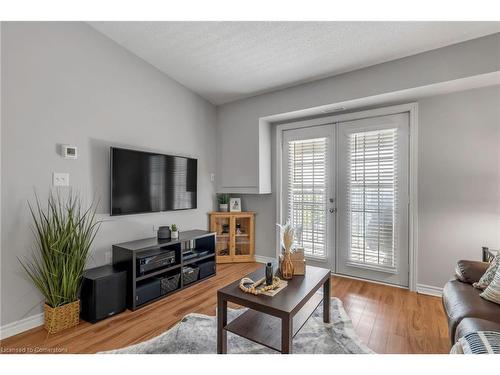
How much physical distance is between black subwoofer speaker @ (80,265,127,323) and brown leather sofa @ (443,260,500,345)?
248cm

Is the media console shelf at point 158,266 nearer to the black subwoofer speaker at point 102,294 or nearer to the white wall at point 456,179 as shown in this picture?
the black subwoofer speaker at point 102,294

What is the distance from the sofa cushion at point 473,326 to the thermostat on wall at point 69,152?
10.1 feet

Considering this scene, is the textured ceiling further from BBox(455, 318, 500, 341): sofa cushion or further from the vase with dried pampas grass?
BBox(455, 318, 500, 341): sofa cushion

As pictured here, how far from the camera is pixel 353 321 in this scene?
2.09 meters

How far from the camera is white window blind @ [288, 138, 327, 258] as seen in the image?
3328 mm

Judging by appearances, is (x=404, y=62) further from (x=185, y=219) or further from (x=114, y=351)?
(x=114, y=351)

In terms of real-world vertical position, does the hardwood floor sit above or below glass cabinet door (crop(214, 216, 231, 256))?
below

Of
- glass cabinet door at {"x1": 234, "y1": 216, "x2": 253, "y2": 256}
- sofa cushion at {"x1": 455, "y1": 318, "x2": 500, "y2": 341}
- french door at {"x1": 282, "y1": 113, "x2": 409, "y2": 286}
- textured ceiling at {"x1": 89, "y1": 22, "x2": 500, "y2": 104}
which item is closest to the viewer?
sofa cushion at {"x1": 455, "y1": 318, "x2": 500, "y2": 341}

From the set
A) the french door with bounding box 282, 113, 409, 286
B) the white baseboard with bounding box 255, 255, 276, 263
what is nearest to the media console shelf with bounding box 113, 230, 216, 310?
the white baseboard with bounding box 255, 255, 276, 263

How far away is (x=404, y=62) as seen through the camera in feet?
8.26

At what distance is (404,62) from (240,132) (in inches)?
85.0

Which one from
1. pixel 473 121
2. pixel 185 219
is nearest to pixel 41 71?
pixel 185 219

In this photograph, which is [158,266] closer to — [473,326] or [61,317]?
[61,317]

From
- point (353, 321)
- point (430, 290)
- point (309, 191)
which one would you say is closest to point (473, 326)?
point (353, 321)
